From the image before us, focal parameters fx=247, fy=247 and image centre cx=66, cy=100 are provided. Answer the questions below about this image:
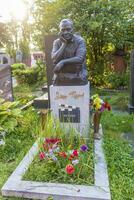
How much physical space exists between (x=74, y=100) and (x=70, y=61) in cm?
61

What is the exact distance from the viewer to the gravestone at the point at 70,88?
3861mm

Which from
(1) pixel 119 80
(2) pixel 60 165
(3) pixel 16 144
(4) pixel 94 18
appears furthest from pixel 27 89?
(2) pixel 60 165

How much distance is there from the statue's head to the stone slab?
30.8 inches

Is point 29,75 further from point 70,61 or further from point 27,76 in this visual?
point 70,61

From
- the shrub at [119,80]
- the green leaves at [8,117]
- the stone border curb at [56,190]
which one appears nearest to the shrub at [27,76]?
the shrub at [119,80]

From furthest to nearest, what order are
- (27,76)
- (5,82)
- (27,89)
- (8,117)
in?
(27,76) → (27,89) → (5,82) → (8,117)

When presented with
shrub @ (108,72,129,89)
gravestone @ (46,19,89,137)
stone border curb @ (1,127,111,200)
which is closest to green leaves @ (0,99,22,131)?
gravestone @ (46,19,89,137)

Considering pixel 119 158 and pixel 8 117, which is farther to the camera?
pixel 8 117

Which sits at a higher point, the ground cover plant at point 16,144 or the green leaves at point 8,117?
the green leaves at point 8,117

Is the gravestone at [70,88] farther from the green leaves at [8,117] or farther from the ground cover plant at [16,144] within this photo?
the green leaves at [8,117]

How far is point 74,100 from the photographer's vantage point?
3.90 metres

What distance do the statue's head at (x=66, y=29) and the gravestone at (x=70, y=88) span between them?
24 mm

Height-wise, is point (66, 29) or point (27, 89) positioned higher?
point (66, 29)

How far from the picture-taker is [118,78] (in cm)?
973
